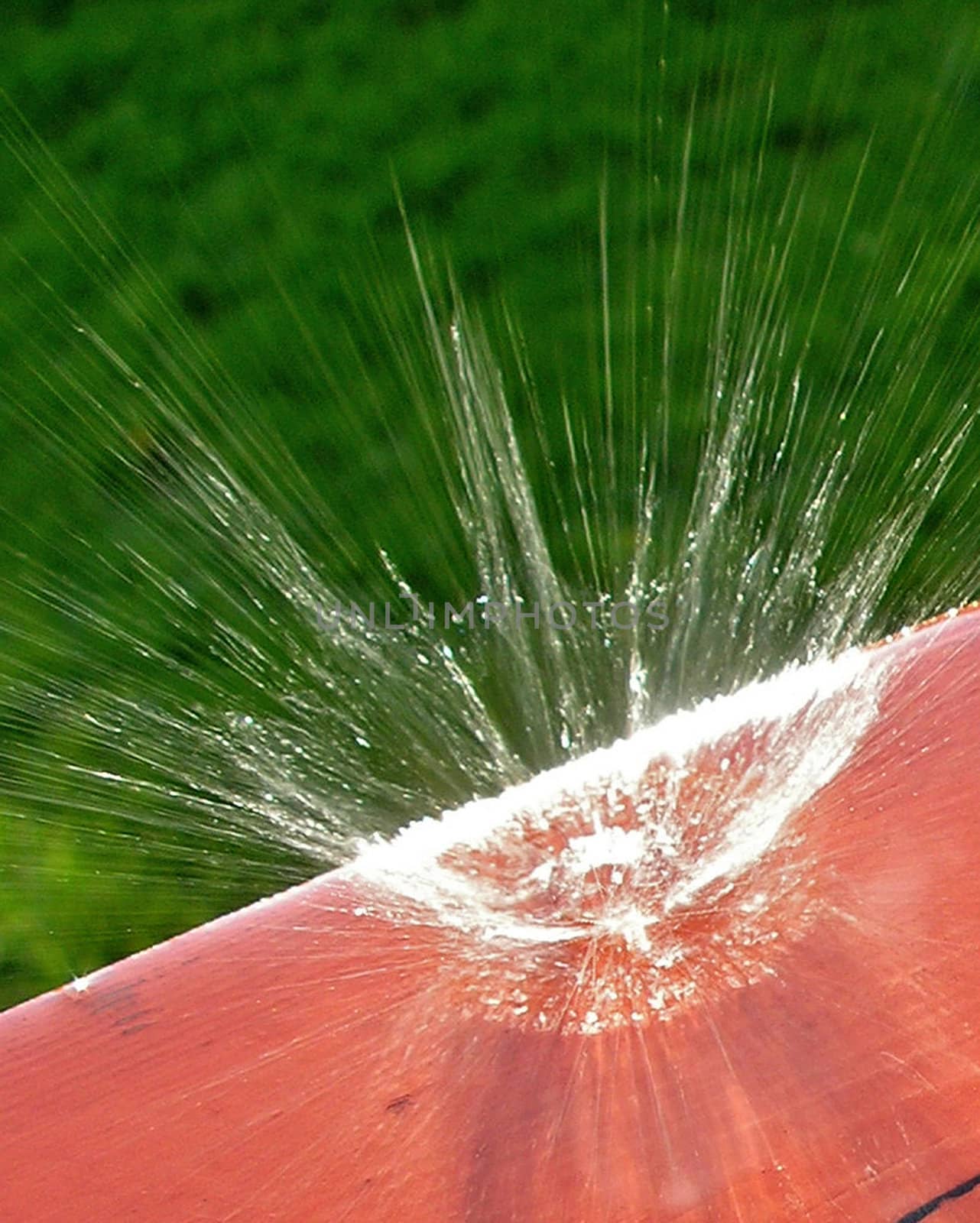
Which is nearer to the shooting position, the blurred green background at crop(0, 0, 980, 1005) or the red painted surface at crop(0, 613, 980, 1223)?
the red painted surface at crop(0, 613, 980, 1223)

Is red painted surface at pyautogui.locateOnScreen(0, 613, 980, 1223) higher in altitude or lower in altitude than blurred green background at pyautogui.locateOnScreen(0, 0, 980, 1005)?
lower

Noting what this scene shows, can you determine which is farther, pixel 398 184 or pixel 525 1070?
pixel 398 184

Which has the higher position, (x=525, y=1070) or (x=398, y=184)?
(x=398, y=184)

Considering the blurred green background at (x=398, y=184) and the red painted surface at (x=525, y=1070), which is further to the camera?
the blurred green background at (x=398, y=184)
